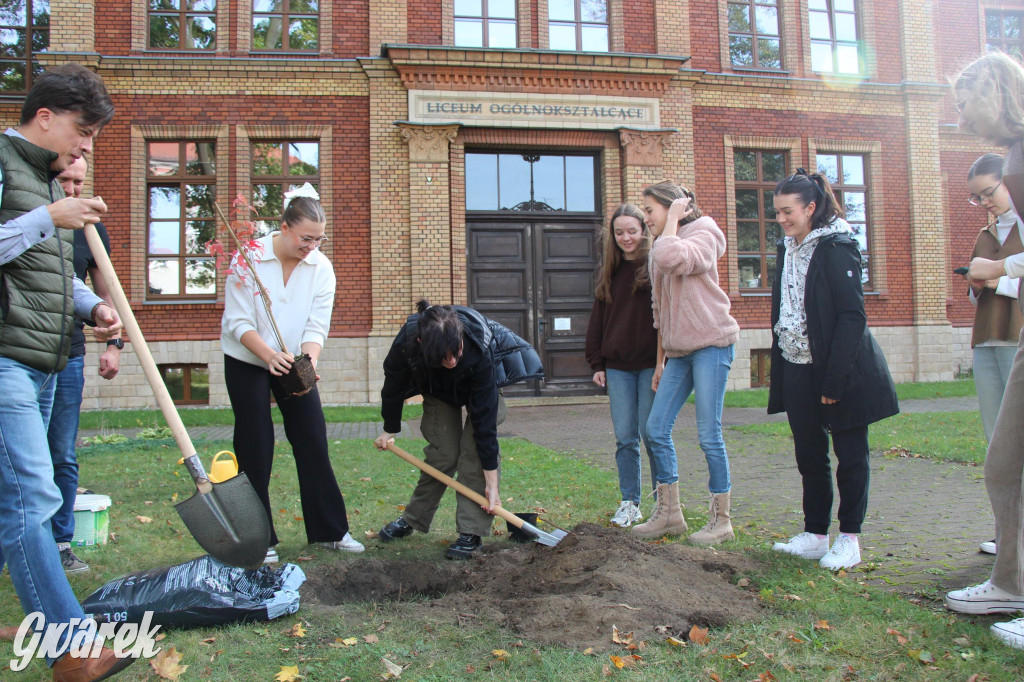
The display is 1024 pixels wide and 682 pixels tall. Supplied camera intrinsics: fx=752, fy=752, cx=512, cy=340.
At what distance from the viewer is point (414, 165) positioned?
42.8ft

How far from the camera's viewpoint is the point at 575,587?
11.3 feet

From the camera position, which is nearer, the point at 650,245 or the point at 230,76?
the point at 650,245

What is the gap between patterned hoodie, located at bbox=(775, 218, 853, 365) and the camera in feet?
13.3

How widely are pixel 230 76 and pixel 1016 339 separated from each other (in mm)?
12642

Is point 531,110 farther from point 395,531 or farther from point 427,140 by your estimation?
point 395,531

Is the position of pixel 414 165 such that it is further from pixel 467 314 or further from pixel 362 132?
pixel 467 314

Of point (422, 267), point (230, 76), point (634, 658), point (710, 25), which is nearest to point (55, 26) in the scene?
point (230, 76)

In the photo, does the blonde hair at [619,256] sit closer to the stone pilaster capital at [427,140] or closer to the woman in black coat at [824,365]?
the woman in black coat at [824,365]

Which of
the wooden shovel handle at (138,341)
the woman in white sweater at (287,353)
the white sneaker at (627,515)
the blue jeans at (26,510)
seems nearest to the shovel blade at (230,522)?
the wooden shovel handle at (138,341)

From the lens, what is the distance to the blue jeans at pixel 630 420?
4.89 metres

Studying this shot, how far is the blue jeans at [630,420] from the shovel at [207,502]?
2508 millimetres

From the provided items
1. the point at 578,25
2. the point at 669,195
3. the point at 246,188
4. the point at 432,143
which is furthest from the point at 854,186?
the point at 669,195

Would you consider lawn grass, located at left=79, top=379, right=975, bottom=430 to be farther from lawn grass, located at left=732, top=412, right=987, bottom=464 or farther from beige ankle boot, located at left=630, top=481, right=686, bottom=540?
beige ankle boot, located at left=630, top=481, right=686, bottom=540

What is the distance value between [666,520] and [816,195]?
2.05 metres
